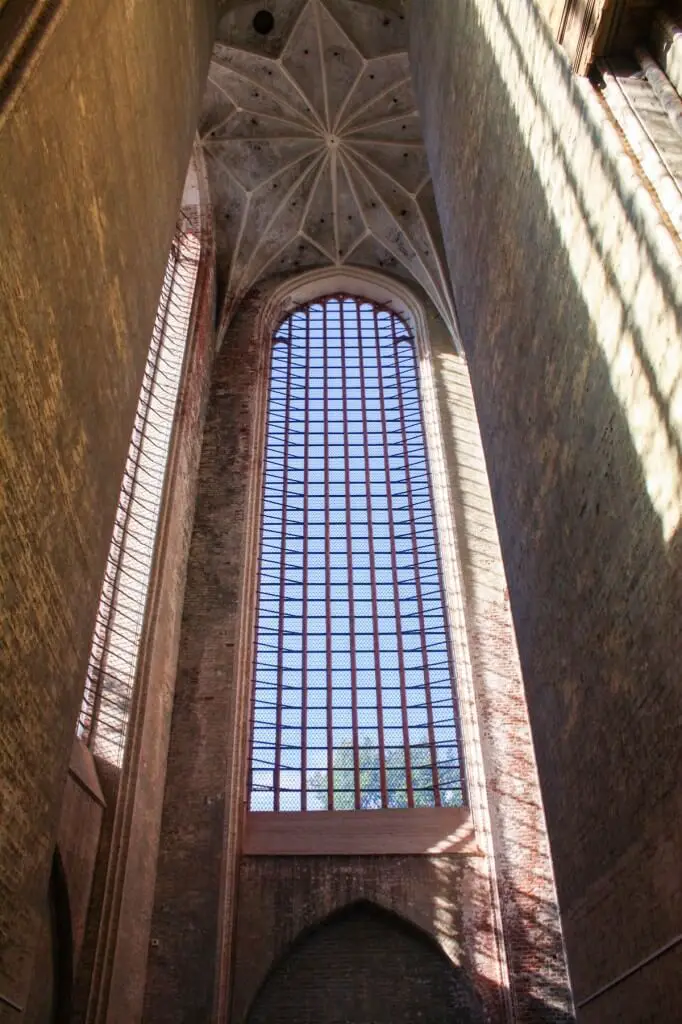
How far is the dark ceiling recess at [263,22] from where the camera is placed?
13.9 metres

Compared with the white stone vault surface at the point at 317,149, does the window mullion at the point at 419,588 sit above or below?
below

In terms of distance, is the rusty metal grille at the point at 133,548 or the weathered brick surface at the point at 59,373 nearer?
the weathered brick surface at the point at 59,373

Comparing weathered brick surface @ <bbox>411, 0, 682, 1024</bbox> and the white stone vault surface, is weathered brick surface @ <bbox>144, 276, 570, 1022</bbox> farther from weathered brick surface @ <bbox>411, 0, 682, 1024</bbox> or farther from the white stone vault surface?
the white stone vault surface

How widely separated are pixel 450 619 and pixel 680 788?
771 cm

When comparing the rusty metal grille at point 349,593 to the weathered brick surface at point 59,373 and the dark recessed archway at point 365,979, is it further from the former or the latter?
the weathered brick surface at point 59,373

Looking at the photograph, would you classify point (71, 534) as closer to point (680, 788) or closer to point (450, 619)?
point (680, 788)

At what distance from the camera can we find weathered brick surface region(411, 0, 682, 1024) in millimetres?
4160

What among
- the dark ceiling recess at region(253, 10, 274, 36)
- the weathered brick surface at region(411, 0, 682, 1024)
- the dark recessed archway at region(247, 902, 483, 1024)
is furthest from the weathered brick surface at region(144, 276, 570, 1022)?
the dark ceiling recess at region(253, 10, 274, 36)

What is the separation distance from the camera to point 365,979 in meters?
9.06

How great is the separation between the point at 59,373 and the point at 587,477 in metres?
3.34

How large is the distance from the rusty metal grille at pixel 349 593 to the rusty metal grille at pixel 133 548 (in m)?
2.26

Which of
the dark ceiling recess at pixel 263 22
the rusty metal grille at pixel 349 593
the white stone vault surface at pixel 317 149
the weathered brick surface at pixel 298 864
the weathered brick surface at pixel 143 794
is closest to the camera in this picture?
the weathered brick surface at pixel 143 794

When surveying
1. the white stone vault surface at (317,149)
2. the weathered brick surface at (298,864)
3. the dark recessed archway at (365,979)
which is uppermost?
the white stone vault surface at (317,149)

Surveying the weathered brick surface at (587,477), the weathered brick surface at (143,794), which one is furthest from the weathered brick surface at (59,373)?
the weathered brick surface at (143,794)
